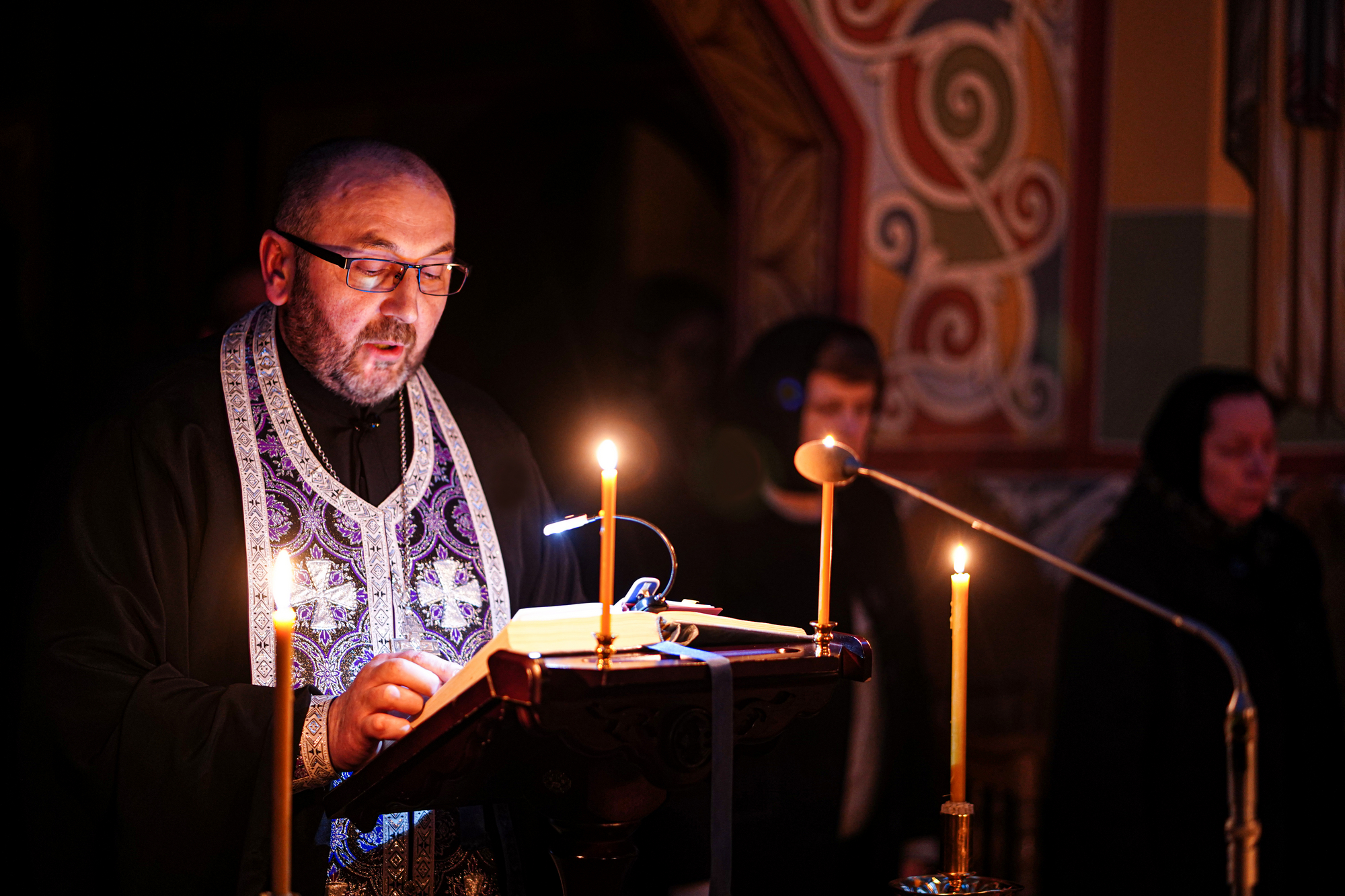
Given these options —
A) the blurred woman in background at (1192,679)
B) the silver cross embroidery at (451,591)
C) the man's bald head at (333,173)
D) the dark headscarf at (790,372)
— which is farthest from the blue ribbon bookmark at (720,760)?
the blurred woman in background at (1192,679)

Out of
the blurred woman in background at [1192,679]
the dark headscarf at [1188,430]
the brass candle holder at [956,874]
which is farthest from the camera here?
the dark headscarf at [1188,430]

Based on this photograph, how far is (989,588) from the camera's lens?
500 centimetres

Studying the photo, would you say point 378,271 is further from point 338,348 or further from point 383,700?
point 383,700

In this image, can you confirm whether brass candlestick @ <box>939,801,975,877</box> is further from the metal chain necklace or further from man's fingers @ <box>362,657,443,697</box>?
the metal chain necklace

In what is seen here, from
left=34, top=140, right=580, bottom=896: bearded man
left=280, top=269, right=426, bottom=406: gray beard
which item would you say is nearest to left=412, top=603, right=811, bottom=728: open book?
left=34, top=140, right=580, bottom=896: bearded man

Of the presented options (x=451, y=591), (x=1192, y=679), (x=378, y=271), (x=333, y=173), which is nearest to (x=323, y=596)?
(x=451, y=591)

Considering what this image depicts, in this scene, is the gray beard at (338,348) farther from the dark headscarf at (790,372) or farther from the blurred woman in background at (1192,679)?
the blurred woman in background at (1192,679)

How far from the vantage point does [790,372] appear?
403 centimetres

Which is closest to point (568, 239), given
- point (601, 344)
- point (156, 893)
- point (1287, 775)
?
point (601, 344)

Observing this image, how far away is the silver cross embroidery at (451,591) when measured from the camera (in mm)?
2404

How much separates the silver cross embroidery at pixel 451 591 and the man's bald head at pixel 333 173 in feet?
2.04

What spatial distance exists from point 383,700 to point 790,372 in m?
2.36

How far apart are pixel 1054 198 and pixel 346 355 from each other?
11.4 feet

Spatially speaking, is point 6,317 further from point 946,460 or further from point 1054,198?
point 1054,198
